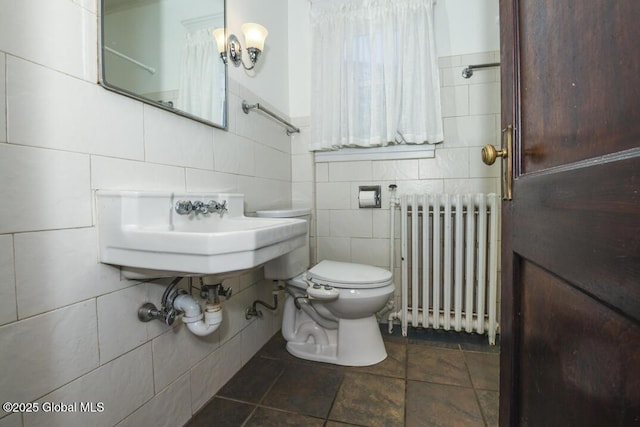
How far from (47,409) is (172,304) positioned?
14.6 inches

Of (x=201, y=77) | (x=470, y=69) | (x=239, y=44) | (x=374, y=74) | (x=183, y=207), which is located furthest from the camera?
(x=374, y=74)

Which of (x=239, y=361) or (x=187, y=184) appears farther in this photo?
(x=239, y=361)

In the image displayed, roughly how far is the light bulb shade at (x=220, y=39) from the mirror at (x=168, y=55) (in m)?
0.02

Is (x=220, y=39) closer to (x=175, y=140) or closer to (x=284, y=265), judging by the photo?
(x=175, y=140)

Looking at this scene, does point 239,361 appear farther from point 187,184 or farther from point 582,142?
point 582,142

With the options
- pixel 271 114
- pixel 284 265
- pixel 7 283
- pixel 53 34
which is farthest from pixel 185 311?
pixel 271 114

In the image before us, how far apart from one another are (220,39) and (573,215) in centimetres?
145

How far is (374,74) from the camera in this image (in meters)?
1.77

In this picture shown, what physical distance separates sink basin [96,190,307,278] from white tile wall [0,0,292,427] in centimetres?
5

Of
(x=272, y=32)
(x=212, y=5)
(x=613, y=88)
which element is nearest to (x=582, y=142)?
(x=613, y=88)

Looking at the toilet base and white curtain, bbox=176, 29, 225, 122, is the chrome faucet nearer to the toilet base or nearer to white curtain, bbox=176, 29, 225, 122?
white curtain, bbox=176, 29, 225, 122

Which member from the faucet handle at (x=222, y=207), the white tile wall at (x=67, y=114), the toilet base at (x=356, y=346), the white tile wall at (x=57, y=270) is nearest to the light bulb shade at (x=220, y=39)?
the white tile wall at (x=67, y=114)

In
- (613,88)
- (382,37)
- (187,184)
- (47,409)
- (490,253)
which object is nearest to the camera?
(613,88)

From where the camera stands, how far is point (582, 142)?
1.33 ft
